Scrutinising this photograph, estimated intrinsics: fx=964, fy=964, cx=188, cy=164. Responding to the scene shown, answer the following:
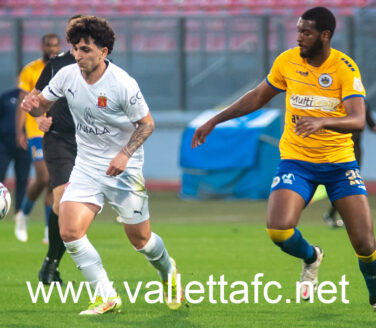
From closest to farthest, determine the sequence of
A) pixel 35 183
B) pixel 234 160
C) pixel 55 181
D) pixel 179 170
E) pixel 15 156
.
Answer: pixel 55 181
pixel 35 183
pixel 15 156
pixel 234 160
pixel 179 170

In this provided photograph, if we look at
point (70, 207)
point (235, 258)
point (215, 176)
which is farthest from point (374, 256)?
point (215, 176)

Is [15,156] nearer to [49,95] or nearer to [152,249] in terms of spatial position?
[49,95]

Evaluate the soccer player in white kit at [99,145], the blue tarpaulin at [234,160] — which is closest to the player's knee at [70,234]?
the soccer player in white kit at [99,145]

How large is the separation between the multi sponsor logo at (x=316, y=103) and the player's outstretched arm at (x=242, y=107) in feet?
1.20

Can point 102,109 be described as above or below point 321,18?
below

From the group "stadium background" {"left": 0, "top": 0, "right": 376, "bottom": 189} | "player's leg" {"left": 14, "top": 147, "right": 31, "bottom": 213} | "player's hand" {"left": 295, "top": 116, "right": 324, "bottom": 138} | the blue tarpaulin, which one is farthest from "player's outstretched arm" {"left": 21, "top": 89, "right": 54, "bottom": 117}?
"stadium background" {"left": 0, "top": 0, "right": 376, "bottom": 189}

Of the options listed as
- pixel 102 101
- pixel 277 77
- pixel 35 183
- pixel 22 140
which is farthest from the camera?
pixel 35 183

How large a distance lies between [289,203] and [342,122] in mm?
798

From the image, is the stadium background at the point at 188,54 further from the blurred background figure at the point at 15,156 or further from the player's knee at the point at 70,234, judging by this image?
the player's knee at the point at 70,234

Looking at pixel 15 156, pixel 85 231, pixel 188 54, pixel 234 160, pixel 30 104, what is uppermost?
pixel 30 104

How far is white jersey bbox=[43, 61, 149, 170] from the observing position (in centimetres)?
684

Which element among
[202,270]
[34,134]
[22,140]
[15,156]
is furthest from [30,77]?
[15,156]

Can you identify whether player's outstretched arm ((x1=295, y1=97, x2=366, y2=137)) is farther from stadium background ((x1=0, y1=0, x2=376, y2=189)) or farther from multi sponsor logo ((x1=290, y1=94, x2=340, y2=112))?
stadium background ((x1=0, y1=0, x2=376, y2=189))

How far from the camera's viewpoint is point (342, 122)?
652cm
